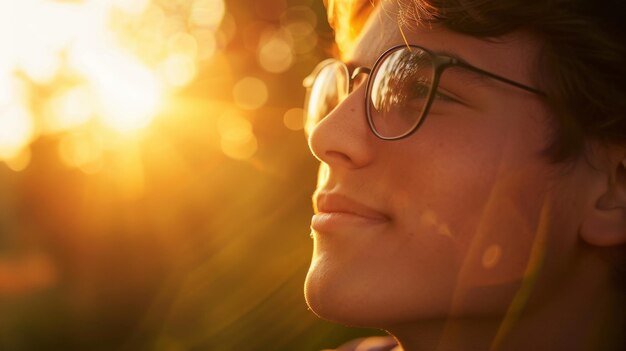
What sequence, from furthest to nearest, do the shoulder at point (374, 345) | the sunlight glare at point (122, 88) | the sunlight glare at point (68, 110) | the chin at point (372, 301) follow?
the sunlight glare at point (68, 110), the sunlight glare at point (122, 88), the shoulder at point (374, 345), the chin at point (372, 301)

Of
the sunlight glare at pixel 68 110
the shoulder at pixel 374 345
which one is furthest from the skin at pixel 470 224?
the sunlight glare at pixel 68 110

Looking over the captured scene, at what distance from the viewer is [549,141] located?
78.3 inches

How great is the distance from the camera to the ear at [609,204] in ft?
6.59

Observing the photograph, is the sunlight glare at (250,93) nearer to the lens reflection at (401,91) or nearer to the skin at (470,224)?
the lens reflection at (401,91)

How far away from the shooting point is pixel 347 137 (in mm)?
2104

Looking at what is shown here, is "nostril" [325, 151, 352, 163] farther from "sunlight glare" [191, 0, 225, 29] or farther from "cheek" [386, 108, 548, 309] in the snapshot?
"sunlight glare" [191, 0, 225, 29]

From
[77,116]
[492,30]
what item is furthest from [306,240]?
[77,116]

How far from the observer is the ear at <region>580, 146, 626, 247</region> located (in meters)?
2.01

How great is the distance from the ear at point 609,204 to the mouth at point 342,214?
66 centimetres

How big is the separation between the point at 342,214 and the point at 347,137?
258 mm

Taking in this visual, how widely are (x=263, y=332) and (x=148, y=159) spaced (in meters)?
5.96

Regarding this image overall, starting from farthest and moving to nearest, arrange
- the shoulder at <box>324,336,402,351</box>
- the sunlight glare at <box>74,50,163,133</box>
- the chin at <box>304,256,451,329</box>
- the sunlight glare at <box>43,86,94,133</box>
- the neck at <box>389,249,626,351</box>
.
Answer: the sunlight glare at <box>43,86,94,133</box>, the sunlight glare at <box>74,50,163,133</box>, the shoulder at <box>324,336,402,351</box>, the neck at <box>389,249,626,351</box>, the chin at <box>304,256,451,329</box>

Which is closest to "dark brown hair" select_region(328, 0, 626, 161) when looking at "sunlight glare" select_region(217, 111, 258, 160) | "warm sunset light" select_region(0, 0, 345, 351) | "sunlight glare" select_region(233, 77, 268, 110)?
"warm sunset light" select_region(0, 0, 345, 351)

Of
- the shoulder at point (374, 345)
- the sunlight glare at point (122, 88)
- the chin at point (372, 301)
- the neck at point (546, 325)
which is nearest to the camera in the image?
the chin at point (372, 301)
